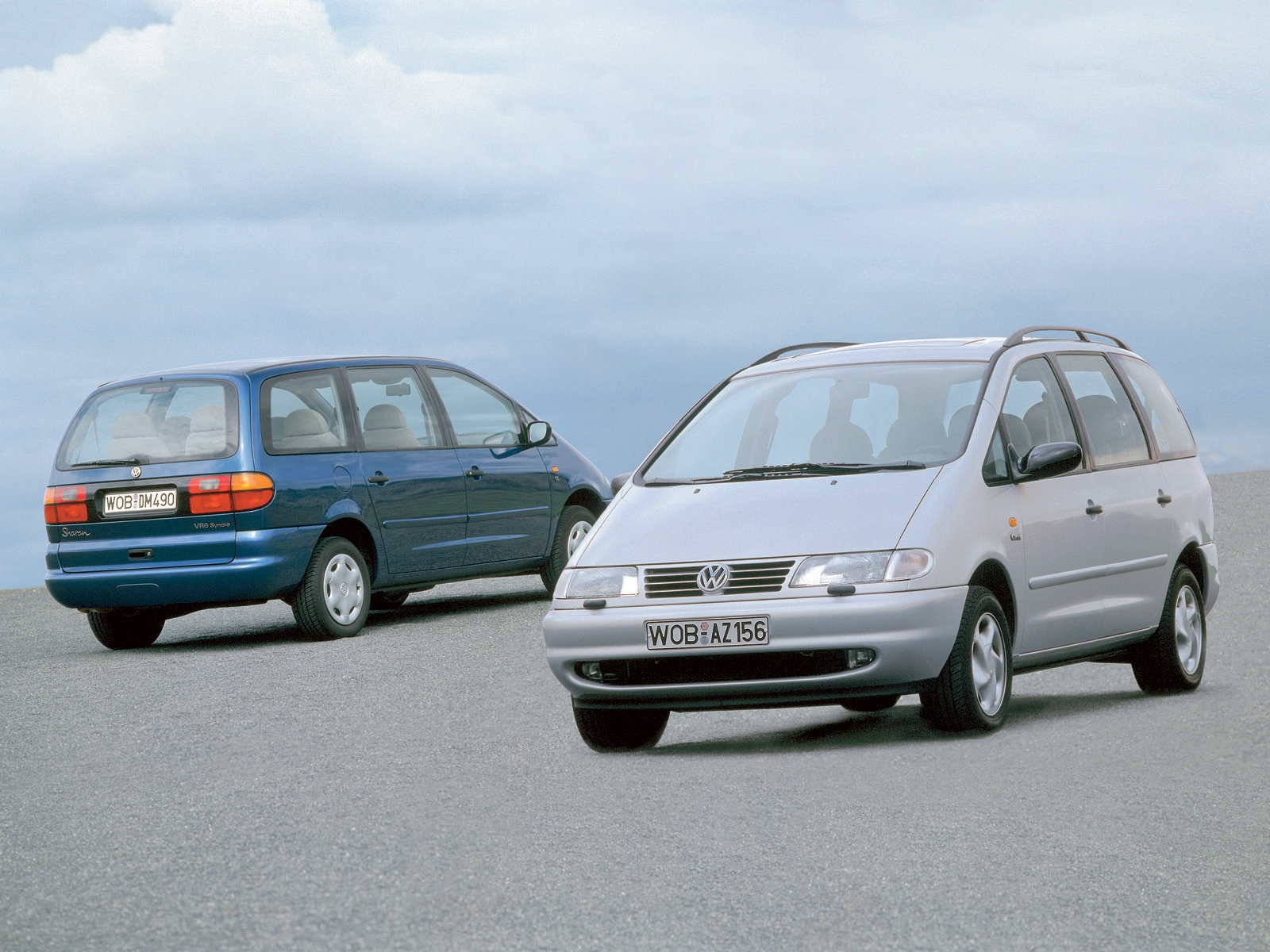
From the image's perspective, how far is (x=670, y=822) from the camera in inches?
238

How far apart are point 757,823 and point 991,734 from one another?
6.96 ft

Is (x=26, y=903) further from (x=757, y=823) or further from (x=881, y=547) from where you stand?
(x=881, y=547)

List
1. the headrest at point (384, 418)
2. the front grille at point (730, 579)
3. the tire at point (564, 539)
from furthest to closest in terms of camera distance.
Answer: the tire at point (564, 539), the headrest at point (384, 418), the front grille at point (730, 579)

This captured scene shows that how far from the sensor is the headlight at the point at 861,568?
7.19 meters

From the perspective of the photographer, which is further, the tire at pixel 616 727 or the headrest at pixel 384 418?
the headrest at pixel 384 418

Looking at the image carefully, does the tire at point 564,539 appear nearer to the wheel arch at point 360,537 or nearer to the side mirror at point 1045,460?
the wheel arch at point 360,537

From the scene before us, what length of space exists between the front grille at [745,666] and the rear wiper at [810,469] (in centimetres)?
96

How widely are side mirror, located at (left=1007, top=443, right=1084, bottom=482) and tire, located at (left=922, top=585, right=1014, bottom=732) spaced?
69cm

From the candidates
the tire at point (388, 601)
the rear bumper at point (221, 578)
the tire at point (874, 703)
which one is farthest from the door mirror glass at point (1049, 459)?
the tire at point (388, 601)

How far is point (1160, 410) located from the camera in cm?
1023

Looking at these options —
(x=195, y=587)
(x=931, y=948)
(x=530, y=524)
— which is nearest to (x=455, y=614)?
(x=530, y=524)

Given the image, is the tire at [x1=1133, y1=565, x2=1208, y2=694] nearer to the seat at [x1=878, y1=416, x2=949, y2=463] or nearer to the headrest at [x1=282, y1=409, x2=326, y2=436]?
the seat at [x1=878, y1=416, x2=949, y2=463]

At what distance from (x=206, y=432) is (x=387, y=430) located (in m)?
1.57

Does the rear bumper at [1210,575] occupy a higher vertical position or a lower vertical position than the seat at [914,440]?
lower
